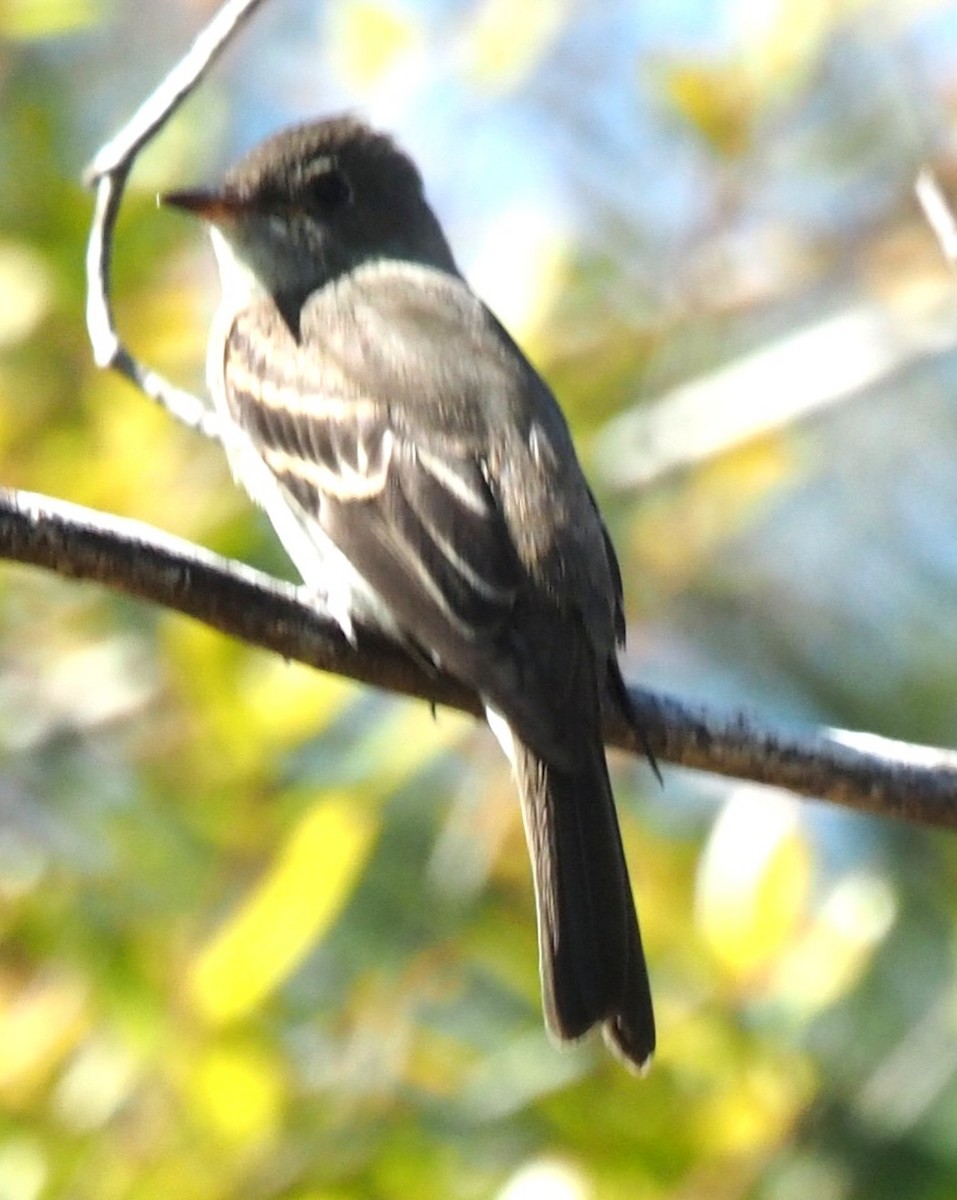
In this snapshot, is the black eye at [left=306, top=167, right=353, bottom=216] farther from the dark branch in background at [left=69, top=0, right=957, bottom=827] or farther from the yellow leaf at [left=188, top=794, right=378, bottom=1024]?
the yellow leaf at [left=188, top=794, right=378, bottom=1024]

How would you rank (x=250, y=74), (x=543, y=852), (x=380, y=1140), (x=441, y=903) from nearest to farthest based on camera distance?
1. (x=543, y=852)
2. (x=380, y=1140)
3. (x=441, y=903)
4. (x=250, y=74)

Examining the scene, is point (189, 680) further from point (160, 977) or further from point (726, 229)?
point (726, 229)

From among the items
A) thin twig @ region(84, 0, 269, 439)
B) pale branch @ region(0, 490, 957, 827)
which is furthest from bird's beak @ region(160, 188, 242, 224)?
pale branch @ region(0, 490, 957, 827)

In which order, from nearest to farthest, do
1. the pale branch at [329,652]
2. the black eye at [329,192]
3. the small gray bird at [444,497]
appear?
1. the pale branch at [329,652]
2. the small gray bird at [444,497]
3. the black eye at [329,192]

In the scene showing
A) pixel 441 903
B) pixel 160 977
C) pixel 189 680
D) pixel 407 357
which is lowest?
pixel 441 903

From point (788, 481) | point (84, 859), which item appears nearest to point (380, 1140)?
point (84, 859)

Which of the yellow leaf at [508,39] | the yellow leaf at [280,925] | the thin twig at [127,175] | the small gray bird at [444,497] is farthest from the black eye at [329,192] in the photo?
the yellow leaf at [280,925]

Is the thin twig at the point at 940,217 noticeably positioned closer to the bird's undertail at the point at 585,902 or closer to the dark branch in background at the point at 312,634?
the dark branch in background at the point at 312,634
